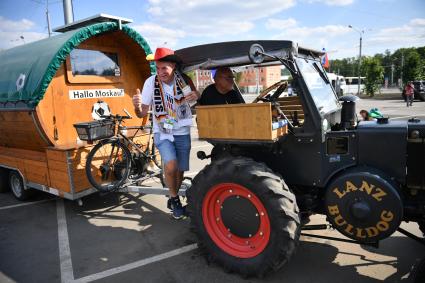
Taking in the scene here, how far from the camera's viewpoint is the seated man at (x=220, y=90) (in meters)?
3.99

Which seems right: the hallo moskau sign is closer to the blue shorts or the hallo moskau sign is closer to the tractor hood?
the blue shorts

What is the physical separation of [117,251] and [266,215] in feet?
6.46

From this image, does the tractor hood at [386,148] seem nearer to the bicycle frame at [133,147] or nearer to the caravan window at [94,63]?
the bicycle frame at [133,147]

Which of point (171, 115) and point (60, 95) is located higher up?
point (60, 95)

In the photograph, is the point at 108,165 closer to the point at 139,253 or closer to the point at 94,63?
the point at 139,253

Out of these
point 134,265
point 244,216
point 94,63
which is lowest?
point 134,265

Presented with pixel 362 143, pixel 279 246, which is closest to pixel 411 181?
pixel 362 143

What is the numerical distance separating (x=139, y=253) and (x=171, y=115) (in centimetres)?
165

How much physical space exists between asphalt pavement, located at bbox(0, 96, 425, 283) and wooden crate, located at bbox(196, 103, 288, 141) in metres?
1.38

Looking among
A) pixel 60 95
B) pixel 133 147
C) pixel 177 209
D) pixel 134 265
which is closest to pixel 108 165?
pixel 133 147

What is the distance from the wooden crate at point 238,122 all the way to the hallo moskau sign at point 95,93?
3301mm

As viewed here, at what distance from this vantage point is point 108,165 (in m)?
5.21

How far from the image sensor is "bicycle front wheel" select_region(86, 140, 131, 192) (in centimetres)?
499

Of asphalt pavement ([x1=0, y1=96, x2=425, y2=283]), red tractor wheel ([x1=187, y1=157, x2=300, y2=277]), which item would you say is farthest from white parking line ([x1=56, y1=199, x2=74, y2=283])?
red tractor wheel ([x1=187, y1=157, x2=300, y2=277])
